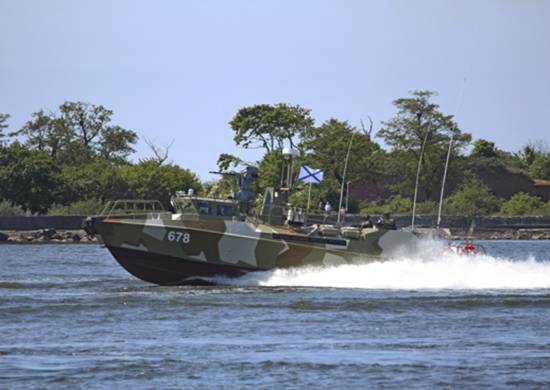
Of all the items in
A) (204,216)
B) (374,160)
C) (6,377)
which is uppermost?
(374,160)

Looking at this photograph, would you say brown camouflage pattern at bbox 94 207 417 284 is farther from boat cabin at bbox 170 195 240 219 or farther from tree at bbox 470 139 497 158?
tree at bbox 470 139 497 158

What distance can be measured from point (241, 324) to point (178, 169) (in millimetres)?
76510

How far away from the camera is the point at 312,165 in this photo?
105m

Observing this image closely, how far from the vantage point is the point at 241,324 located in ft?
86.5

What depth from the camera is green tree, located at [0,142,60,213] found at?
315ft

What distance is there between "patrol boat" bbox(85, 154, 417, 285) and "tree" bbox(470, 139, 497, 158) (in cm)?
10494

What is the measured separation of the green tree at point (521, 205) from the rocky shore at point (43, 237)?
39.0 m

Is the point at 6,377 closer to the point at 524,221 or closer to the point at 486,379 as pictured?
the point at 486,379

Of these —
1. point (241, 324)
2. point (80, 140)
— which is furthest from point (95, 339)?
point (80, 140)

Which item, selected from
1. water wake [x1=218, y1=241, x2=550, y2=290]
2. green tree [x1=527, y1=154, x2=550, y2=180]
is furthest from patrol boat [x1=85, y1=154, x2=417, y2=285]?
green tree [x1=527, y1=154, x2=550, y2=180]

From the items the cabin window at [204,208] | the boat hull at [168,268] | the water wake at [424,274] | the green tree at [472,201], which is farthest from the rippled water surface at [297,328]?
the green tree at [472,201]

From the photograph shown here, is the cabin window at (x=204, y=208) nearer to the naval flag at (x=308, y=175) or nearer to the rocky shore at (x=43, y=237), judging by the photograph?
the naval flag at (x=308, y=175)

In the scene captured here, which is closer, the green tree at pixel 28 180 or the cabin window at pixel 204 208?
the cabin window at pixel 204 208

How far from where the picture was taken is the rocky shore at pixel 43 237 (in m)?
84.5
